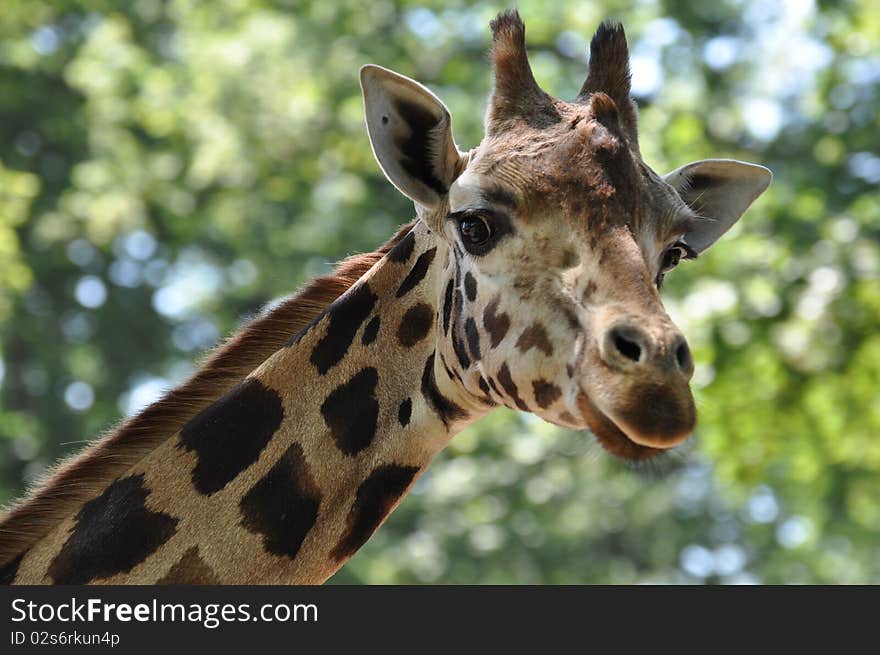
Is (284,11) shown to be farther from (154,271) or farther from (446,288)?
(446,288)

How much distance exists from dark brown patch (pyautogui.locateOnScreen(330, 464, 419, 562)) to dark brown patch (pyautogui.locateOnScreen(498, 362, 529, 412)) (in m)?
0.58

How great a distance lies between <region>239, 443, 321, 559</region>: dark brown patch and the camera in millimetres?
4980

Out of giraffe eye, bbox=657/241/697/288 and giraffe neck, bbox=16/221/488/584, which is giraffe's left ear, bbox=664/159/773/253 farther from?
giraffe neck, bbox=16/221/488/584

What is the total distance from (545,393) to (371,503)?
0.90m

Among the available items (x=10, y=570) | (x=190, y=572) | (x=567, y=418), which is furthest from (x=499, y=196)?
(x=10, y=570)

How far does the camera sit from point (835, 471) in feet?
56.5

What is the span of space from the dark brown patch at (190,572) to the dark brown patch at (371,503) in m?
0.47

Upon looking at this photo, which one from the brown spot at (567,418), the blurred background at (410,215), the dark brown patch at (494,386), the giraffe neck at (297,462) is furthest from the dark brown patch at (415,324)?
the blurred background at (410,215)

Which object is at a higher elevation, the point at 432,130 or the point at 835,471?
the point at 432,130

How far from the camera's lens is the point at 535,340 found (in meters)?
4.63

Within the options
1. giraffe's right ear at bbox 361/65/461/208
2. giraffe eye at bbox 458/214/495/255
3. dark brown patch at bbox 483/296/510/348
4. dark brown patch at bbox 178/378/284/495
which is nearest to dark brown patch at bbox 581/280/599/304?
dark brown patch at bbox 483/296/510/348
